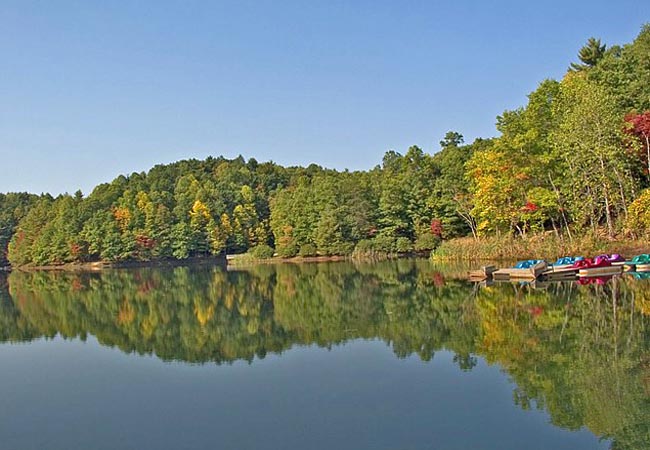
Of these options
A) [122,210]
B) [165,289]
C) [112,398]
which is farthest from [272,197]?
[112,398]

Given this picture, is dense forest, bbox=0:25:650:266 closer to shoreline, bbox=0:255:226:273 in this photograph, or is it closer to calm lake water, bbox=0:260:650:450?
shoreline, bbox=0:255:226:273

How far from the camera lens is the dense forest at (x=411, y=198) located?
119ft

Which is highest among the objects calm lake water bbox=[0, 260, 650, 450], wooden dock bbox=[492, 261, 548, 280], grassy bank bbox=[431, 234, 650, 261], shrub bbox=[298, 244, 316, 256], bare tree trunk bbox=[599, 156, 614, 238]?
bare tree trunk bbox=[599, 156, 614, 238]

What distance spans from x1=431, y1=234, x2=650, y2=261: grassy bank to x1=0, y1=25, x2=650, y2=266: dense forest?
1.08m

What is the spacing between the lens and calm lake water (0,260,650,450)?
29.9 ft

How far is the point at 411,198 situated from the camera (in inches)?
2330

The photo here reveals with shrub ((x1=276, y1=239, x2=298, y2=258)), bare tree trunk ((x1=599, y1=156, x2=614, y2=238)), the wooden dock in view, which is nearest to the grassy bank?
bare tree trunk ((x1=599, y1=156, x2=614, y2=238))

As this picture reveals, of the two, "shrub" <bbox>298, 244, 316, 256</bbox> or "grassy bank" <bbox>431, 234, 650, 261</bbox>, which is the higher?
"shrub" <bbox>298, 244, 316, 256</bbox>

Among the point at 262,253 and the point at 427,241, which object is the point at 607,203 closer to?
the point at 427,241

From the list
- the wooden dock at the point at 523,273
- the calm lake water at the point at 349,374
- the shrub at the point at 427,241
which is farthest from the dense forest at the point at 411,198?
the calm lake water at the point at 349,374

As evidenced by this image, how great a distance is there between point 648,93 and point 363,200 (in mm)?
31384

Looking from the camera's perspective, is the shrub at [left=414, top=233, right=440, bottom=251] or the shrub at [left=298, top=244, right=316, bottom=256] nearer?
the shrub at [left=414, top=233, right=440, bottom=251]

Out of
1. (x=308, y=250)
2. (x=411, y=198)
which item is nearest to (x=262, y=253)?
(x=308, y=250)

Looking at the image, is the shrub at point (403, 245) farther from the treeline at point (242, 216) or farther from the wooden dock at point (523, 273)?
the wooden dock at point (523, 273)
